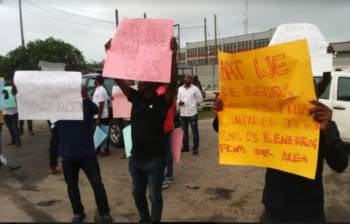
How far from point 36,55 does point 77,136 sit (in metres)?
22.0

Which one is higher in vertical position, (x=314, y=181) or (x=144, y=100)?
(x=144, y=100)

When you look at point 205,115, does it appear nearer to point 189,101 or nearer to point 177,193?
point 189,101

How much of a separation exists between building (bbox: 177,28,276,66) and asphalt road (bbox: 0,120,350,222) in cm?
3612

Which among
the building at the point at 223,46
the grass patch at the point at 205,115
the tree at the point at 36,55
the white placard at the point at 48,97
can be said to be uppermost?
the building at the point at 223,46

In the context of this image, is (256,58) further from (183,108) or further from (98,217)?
(183,108)

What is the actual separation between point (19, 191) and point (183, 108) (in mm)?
3736

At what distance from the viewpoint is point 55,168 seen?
5984 mm

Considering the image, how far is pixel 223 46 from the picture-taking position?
174 feet

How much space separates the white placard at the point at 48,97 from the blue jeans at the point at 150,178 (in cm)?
82

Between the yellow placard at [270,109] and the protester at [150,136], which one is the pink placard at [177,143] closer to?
the protester at [150,136]

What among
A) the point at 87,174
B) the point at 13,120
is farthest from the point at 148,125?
the point at 13,120

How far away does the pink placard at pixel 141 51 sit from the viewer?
2.77 metres

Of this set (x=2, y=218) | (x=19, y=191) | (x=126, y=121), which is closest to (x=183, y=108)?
(x=126, y=121)

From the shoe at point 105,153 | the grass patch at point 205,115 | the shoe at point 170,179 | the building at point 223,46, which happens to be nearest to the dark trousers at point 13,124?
the shoe at point 105,153
